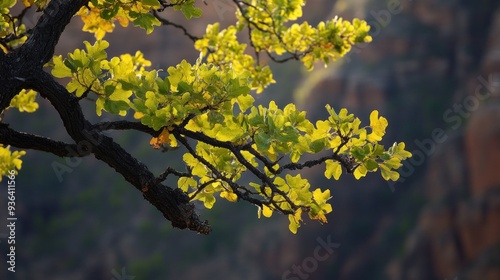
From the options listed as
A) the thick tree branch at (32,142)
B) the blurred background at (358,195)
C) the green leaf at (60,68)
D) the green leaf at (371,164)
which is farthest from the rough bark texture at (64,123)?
the blurred background at (358,195)

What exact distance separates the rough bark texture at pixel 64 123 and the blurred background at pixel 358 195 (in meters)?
17.2

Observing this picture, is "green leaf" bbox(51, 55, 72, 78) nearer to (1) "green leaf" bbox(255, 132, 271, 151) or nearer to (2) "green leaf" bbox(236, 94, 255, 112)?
(2) "green leaf" bbox(236, 94, 255, 112)

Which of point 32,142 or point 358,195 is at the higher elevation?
point 358,195

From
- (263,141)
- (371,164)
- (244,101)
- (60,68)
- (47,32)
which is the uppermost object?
(47,32)

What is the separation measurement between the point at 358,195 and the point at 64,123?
22.9m

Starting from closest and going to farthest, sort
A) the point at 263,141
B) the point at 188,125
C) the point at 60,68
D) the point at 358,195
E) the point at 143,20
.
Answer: the point at 263,141, the point at 60,68, the point at 188,125, the point at 143,20, the point at 358,195

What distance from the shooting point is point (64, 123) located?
148 inches

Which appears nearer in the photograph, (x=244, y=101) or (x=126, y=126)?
(x=244, y=101)

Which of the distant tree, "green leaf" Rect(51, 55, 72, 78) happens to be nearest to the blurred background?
the distant tree

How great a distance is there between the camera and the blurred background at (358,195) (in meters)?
21.6

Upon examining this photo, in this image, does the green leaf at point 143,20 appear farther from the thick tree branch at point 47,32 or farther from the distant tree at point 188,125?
the thick tree branch at point 47,32

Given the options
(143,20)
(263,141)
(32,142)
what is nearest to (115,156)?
(32,142)

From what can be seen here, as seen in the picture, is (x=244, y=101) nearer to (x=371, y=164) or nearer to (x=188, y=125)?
(x=188, y=125)

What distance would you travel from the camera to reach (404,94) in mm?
27172
